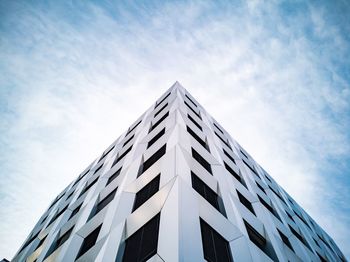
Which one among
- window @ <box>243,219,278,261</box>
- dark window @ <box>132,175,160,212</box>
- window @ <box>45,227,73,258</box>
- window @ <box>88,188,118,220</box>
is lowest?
window @ <box>243,219,278,261</box>

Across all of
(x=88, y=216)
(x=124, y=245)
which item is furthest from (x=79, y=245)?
(x=124, y=245)

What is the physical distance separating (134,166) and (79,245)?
13.8ft

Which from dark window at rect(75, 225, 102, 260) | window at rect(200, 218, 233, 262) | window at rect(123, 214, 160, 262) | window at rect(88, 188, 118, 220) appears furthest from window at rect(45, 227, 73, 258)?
window at rect(200, 218, 233, 262)

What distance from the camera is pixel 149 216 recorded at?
23.3 ft

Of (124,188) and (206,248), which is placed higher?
(124,188)

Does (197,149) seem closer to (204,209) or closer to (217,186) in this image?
(217,186)

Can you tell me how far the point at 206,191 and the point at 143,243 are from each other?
3685mm

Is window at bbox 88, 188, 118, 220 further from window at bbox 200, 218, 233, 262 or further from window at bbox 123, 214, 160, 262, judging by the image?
window at bbox 200, 218, 233, 262

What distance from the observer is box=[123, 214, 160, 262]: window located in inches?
235

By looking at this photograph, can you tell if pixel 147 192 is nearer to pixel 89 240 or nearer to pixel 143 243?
pixel 143 243

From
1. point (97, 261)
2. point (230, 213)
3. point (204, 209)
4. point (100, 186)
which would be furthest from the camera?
point (100, 186)

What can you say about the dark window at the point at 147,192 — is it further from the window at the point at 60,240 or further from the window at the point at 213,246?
the window at the point at 60,240

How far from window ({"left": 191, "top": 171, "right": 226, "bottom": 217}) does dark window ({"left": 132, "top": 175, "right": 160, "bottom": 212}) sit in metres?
1.55

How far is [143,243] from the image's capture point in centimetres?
636
